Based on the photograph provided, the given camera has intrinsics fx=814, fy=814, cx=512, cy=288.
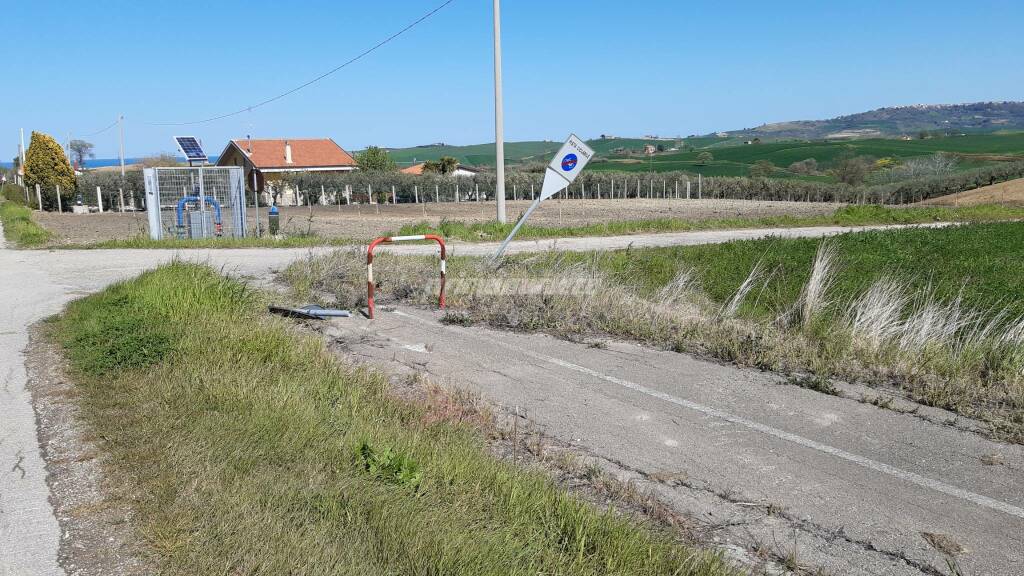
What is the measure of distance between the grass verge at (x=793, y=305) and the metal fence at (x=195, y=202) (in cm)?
956

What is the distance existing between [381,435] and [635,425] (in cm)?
221

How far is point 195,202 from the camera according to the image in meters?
23.1

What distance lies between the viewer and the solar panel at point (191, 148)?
96.0 feet

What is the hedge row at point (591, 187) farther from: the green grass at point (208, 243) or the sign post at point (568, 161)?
the sign post at point (568, 161)

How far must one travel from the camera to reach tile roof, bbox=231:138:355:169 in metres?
82.4

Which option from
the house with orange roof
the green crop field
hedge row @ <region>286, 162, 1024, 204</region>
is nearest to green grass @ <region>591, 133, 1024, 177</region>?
the green crop field

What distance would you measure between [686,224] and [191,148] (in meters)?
18.0

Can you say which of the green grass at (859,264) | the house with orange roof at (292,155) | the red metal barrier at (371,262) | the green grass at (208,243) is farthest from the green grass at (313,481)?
the house with orange roof at (292,155)

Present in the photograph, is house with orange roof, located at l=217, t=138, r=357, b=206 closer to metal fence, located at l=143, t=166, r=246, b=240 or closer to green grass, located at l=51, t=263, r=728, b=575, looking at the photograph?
metal fence, located at l=143, t=166, r=246, b=240

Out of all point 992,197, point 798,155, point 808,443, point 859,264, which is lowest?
point 808,443

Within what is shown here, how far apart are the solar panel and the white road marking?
2392 centimetres

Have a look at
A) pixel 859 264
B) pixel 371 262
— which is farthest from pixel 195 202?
pixel 859 264

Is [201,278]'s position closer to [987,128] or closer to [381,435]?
[381,435]

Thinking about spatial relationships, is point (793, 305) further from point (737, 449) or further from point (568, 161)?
point (568, 161)
